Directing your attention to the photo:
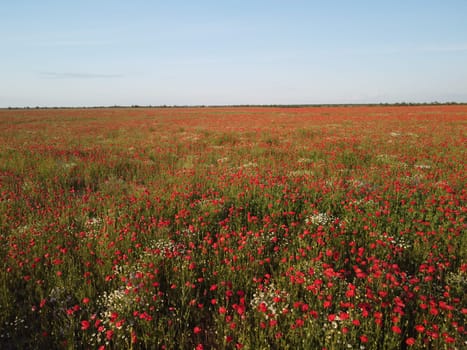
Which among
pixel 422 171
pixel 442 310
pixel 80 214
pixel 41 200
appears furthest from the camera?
pixel 422 171

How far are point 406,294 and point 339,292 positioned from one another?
27.9 inches

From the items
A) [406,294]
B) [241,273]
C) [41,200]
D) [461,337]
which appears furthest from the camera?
[41,200]

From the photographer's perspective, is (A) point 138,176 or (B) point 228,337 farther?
(A) point 138,176

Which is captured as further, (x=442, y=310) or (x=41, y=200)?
(x=41, y=200)

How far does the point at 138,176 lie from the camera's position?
8.74m

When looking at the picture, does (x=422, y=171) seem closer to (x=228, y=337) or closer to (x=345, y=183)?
(x=345, y=183)

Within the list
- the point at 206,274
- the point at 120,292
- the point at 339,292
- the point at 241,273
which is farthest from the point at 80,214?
the point at 339,292

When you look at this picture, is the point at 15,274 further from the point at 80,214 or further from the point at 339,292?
the point at 339,292

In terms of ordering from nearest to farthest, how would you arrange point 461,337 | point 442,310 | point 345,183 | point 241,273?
point 461,337 < point 442,310 < point 241,273 < point 345,183

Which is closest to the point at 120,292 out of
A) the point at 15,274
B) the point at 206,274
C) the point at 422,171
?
the point at 206,274

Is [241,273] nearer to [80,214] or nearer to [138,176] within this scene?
[80,214]

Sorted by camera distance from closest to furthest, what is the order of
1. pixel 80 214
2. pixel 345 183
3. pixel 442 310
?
pixel 442 310 < pixel 80 214 < pixel 345 183

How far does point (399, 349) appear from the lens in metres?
2.40

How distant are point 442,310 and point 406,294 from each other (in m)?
0.32
